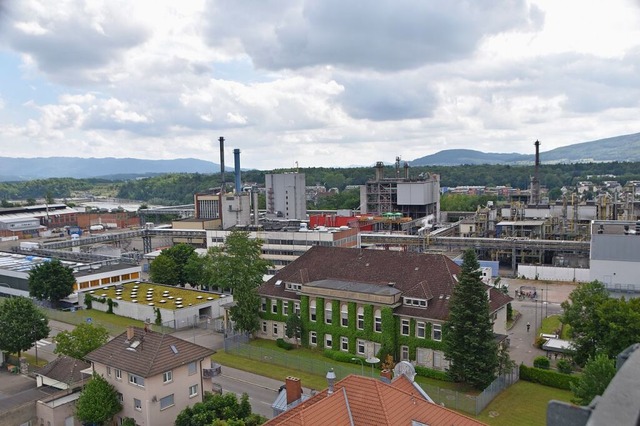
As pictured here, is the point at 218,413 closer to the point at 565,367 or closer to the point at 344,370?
the point at 344,370

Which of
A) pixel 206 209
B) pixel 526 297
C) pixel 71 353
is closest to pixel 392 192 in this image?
pixel 206 209

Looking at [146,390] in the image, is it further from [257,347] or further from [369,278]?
[369,278]

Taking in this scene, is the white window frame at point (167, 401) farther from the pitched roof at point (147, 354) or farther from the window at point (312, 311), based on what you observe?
the window at point (312, 311)

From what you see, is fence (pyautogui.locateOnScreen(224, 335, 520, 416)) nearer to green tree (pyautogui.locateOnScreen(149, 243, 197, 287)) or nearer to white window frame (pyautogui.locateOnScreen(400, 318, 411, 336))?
white window frame (pyautogui.locateOnScreen(400, 318, 411, 336))

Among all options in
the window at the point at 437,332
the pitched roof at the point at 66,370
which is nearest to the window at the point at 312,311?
the window at the point at 437,332

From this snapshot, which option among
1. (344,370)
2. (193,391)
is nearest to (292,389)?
(193,391)

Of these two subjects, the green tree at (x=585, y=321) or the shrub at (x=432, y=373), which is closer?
the green tree at (x=585, y=321)

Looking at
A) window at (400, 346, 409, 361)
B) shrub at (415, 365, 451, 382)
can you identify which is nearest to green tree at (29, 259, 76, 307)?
window at (400, 346, 409, 361)
